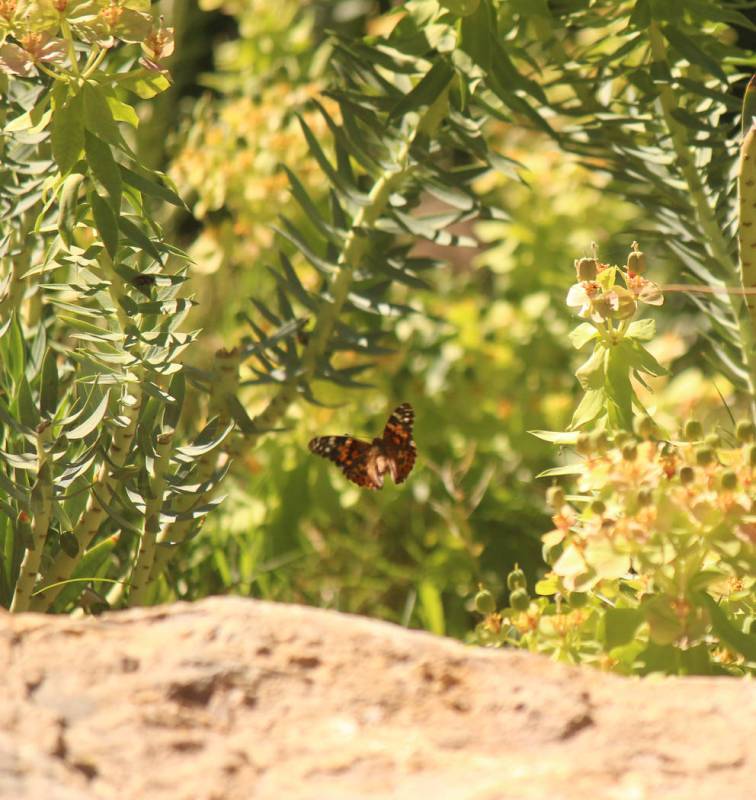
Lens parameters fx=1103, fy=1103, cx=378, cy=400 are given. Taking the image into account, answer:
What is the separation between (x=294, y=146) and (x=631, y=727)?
1.46 metres

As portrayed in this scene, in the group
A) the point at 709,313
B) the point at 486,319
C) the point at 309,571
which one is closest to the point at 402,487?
the point at 309,571

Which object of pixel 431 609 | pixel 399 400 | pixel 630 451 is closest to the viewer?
pixel 630 451

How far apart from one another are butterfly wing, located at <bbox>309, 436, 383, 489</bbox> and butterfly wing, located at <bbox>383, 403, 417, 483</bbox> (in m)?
0.02

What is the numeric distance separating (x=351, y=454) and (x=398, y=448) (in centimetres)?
6

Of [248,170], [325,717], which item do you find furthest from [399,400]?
[325,717]

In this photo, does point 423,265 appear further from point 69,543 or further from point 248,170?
point 248,170

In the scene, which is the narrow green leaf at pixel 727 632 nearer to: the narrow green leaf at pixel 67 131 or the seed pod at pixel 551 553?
the seed pod at pixel 551 553

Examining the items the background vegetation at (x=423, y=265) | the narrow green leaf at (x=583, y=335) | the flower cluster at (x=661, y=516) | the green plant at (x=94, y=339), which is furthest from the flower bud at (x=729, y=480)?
the green plant at (x=94, y=339)

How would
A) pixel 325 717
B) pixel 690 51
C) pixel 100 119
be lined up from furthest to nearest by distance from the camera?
pixel 690 51 < pixel 100 119 < pixel 325 717

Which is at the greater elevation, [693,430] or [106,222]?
[106,222]

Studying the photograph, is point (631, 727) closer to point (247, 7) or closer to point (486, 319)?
point (486, 319)

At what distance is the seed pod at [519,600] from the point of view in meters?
0.87

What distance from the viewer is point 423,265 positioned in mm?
1276

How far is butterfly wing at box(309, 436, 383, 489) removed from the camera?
1.27 metres
